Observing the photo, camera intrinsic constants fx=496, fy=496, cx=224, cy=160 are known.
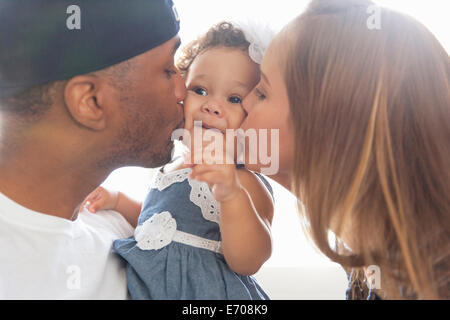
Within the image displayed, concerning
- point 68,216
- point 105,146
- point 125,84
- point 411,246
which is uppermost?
point 125,84

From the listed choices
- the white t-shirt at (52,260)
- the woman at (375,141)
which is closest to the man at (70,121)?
the white t-shirt at (52,260)

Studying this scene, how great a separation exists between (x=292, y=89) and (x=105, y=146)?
1.57 feet

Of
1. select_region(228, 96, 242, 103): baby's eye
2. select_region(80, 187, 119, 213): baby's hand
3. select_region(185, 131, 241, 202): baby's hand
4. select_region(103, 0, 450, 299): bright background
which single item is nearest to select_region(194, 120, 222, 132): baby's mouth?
select_region(228, 96, 242, 103): baby's eye

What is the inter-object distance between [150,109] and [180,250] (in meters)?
0.36

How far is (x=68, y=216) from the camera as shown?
1.21 metres

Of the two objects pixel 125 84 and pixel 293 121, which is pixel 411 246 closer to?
pixel 293 121

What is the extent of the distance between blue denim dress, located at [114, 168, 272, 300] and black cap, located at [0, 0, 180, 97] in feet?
1.30

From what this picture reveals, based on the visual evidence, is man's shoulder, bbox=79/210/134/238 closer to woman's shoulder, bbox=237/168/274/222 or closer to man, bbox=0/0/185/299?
man, bbox=0/0/185/299

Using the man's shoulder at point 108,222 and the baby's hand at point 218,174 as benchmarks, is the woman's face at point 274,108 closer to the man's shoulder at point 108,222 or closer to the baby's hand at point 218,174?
the baby's hand at point 218,174

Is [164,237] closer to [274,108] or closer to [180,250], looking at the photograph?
[180,250]

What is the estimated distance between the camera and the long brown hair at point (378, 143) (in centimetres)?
105

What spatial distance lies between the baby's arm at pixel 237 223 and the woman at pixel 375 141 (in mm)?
128

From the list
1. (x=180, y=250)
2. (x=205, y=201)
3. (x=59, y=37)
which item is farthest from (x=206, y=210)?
(x=59, y=37)
